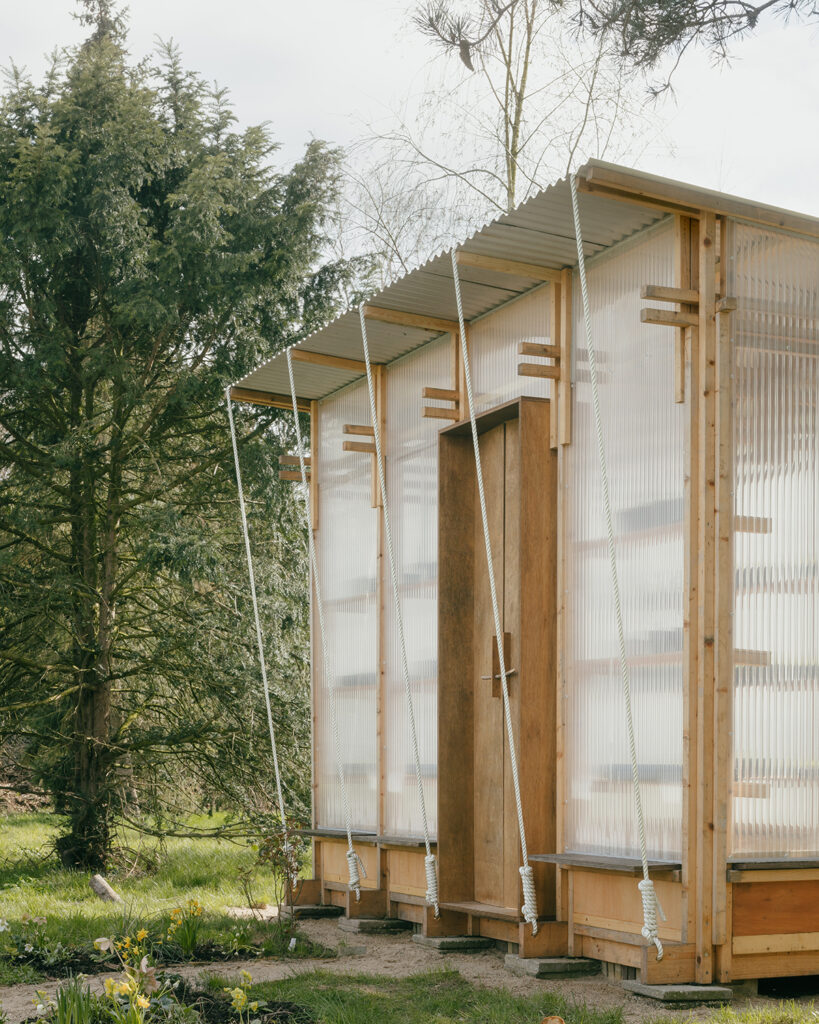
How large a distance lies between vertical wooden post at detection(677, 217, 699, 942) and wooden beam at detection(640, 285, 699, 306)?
0.36 ft

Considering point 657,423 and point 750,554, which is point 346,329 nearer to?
point 657,423

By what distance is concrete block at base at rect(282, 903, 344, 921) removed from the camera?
29.0 ft

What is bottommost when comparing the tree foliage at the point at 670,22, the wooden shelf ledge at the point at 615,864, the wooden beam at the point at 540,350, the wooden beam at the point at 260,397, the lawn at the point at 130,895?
the lawn at the point at 130,895

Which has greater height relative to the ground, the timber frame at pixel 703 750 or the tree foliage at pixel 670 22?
the tree foliage at pixel 670 22

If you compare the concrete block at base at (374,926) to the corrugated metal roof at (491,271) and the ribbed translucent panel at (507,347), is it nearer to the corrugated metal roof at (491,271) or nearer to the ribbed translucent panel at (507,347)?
the ribbed translucent panel at (507,347)

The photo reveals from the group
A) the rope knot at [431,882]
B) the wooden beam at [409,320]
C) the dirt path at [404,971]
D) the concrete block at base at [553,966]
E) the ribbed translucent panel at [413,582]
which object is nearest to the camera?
the dirt path at [404,971]

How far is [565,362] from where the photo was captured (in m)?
6.93

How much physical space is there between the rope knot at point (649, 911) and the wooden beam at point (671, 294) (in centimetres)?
255

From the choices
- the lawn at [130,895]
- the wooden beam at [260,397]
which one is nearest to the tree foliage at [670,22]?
the wooden beam at [260,397]

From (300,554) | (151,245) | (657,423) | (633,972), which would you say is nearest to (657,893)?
(633,972)

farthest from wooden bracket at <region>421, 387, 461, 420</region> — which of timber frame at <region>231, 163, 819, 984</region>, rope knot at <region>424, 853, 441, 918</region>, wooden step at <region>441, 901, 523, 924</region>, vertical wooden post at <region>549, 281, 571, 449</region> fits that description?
wooden step at <region>441, 901, 523, 924</region>

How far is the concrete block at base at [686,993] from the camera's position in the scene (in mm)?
5398

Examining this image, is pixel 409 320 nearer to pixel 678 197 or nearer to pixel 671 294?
pixel 671 294

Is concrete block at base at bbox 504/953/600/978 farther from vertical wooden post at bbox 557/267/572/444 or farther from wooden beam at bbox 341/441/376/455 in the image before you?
wooden beam at bbox 341/441/376/455
